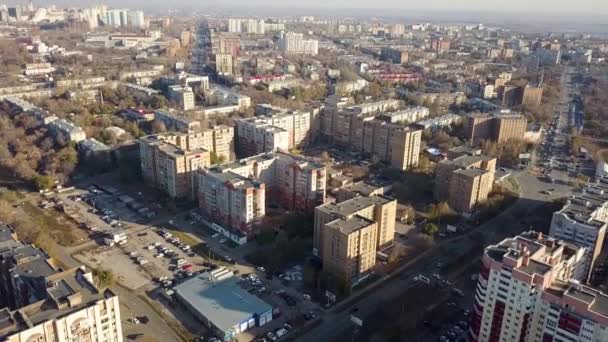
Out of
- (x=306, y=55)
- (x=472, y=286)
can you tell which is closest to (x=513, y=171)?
(x=472, y=286)

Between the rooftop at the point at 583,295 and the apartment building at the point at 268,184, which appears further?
the apartment building at the point at 268,184

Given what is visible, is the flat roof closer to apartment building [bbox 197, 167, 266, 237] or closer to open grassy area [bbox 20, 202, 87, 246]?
apartment building [bbox 197, 167, 266, 237]

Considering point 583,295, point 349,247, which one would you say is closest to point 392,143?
point 349,247

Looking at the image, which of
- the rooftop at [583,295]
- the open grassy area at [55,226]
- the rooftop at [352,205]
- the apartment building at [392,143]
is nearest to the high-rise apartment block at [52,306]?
the open grassy area at [55,226]

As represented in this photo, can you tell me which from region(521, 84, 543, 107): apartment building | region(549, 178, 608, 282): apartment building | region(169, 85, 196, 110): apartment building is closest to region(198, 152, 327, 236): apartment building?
region(549, 178, 608, 282): apartment building

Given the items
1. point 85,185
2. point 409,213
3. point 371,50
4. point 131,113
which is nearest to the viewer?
point 409,213

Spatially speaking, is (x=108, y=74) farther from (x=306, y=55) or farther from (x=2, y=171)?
(x=306, y=55)

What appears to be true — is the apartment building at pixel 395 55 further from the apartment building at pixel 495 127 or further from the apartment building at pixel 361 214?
the apartment building at pixel 361 214
